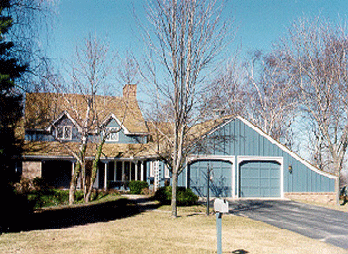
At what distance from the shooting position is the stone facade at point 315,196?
2528 cm

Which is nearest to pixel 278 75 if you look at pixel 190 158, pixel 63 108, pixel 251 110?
pixel 251 110

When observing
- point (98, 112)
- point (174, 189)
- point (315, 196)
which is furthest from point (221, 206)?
point (98, 112)

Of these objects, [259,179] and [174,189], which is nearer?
[174,189]

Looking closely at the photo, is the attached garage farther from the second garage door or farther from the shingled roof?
the shingled roof

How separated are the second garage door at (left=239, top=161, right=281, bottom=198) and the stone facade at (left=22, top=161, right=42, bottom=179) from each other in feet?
47.6

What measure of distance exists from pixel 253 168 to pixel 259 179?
828mm

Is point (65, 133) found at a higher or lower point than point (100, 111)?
lower

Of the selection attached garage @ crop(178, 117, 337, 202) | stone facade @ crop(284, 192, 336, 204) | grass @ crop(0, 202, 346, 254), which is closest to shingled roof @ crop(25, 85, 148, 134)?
attached garage @ crop(178, 117, 337, 202)

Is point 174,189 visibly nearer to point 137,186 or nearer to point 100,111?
point 137,186

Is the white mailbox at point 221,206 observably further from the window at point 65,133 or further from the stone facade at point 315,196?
the window at point 65,133

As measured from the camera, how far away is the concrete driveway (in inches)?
495

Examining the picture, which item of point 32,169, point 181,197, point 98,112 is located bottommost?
point 181,197

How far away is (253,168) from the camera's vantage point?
25344mm

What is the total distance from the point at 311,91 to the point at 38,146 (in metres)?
20.6
